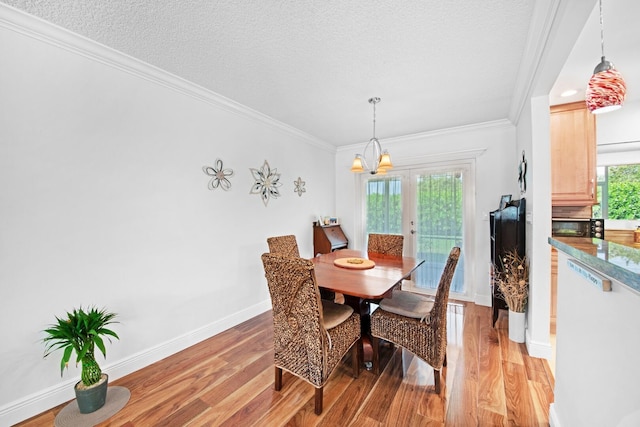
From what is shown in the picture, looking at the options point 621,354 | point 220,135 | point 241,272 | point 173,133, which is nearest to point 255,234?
point 241,272

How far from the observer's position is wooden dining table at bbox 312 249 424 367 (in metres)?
1.81

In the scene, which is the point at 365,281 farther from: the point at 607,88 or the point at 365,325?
the point at 607,88

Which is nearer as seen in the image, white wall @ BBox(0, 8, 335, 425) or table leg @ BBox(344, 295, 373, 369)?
white wall @ BBox(0, 8, 335, 425)

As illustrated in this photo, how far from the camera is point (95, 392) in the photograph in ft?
5.47

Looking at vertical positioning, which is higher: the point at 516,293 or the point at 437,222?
the point at 437,222

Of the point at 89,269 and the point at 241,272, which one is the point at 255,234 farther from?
the point at 89,269

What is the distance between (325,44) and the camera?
1.86 m

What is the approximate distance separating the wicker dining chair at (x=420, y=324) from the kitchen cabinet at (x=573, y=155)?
201 centimetres

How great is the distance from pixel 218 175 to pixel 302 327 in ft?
6.28

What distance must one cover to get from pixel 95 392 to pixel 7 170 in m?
1.51

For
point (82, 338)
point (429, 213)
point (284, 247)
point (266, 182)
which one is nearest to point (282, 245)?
point (284, 247)

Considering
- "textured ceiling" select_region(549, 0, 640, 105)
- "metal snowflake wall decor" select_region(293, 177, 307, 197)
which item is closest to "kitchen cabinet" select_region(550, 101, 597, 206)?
"textured ceiling" select_region(549, 0, 640, 105)

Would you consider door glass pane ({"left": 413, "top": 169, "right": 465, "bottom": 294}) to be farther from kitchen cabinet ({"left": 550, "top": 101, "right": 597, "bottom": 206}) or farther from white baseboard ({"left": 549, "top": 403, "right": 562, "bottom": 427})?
white baseboard ({"left": 549, "top": 403, "right": 562, "bottom": 427})

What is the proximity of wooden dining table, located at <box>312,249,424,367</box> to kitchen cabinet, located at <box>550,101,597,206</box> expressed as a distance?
179 centimetres
